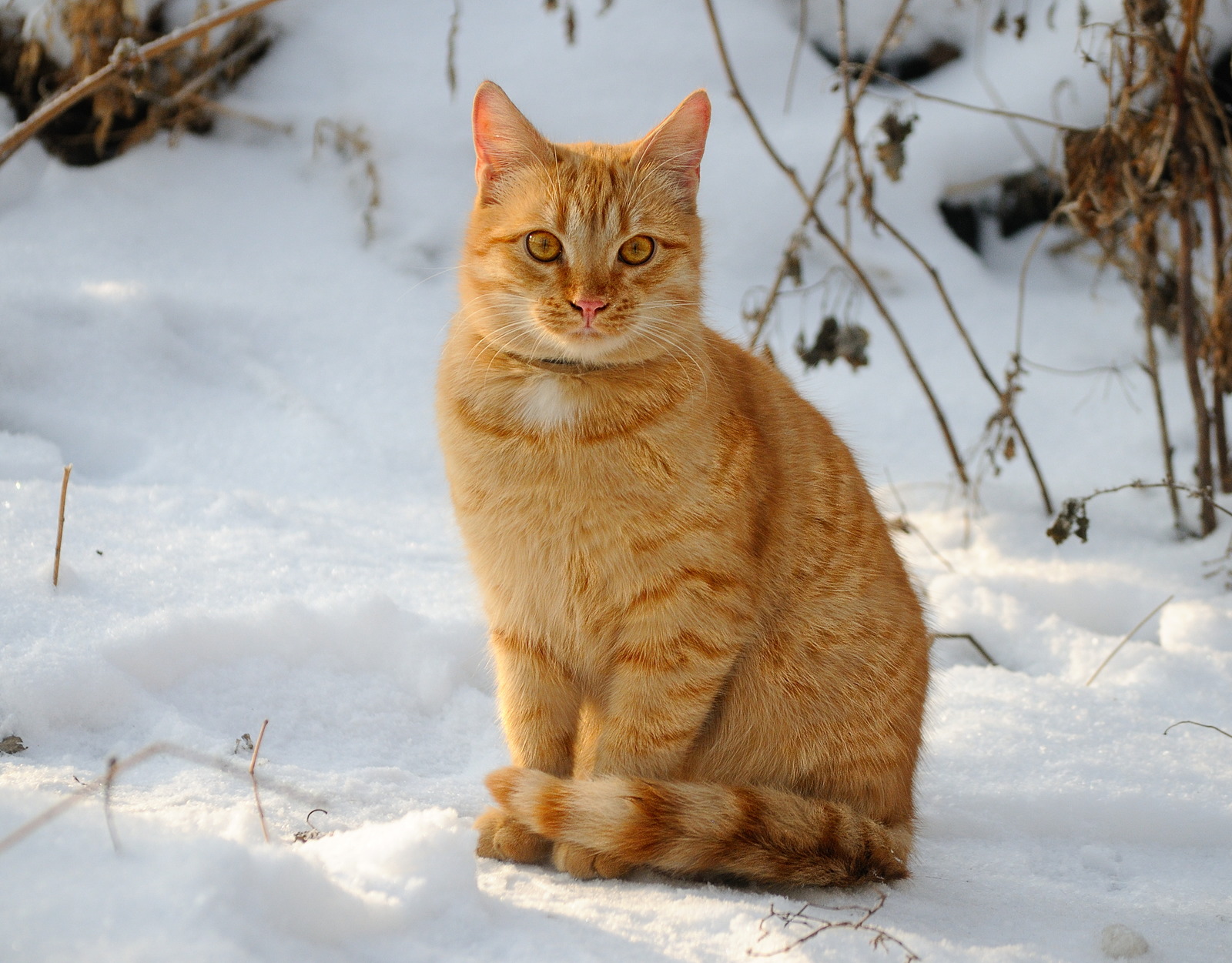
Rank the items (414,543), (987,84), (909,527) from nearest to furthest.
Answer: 1. (414,543)
2. (909,527)
3. (987,84)

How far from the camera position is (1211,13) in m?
4.87

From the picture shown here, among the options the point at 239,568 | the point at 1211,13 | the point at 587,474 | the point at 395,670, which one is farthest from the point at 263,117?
the point at 1211,13

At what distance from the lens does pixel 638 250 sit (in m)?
2.10

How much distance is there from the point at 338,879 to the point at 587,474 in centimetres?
82

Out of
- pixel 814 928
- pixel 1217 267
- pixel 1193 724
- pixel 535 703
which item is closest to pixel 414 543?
pixel 535 703

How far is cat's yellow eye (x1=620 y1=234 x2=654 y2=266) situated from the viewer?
2.08 meters

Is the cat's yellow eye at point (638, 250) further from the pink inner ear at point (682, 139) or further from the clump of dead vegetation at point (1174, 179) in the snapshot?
the clump of dead vegetation at point (1174, 179)

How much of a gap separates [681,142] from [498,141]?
38 centimetres

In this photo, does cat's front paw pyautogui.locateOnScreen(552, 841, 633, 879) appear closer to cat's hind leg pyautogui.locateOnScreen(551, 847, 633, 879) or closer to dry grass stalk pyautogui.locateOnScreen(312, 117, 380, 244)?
cat's hind leg pyautogui.locateOnScreen(551, 847, 633, 879)

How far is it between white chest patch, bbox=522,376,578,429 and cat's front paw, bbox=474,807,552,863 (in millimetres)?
721

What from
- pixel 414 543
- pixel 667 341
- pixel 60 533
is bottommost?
pixel 414 543

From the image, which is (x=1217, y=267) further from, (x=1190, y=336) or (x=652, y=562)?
(x=652, y=562)

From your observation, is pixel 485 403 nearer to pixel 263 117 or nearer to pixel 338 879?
pixel 338 879

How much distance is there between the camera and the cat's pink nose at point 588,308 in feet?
6.35
